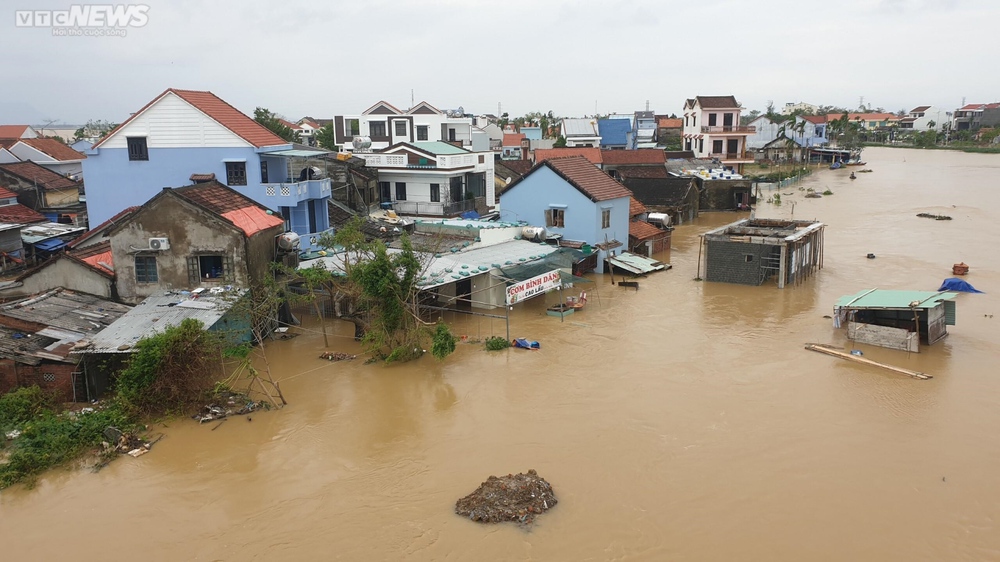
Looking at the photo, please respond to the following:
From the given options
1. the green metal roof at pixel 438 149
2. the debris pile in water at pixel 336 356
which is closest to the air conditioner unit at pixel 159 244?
the debris pile in water at pixel 336 356

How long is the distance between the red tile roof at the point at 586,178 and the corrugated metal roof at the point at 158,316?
45.1 feet

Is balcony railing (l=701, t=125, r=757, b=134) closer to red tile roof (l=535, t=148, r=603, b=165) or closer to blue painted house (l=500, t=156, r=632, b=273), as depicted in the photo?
red tile roof (l=535, t=148, r=603, b=165)

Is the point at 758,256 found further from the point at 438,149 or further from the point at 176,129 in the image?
the point at 176,129

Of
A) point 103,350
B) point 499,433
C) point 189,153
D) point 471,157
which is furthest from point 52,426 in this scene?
point 471,157

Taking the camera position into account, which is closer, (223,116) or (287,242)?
(287,242)

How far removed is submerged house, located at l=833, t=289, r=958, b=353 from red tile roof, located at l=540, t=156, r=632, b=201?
10331mm

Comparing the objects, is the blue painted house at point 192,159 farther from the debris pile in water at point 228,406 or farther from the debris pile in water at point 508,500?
the debris pile in water at point 508,500

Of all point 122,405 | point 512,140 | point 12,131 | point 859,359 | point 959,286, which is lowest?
point 859,359

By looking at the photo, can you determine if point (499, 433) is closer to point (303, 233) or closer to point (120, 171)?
point (303, 233)

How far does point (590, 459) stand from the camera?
13.2m

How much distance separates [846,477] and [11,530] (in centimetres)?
1403

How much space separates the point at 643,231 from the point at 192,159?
19062mm

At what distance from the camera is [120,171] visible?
87.9 ft

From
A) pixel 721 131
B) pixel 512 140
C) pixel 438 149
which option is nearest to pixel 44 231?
pixel 438 149
